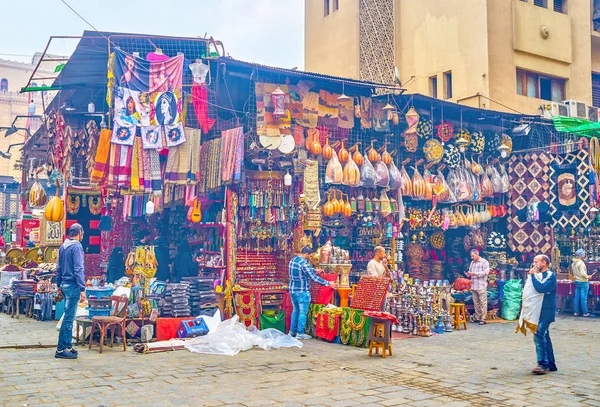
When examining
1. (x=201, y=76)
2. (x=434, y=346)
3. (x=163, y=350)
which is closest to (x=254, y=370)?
(x=163, y=350)

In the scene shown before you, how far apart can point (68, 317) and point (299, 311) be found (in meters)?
3.85

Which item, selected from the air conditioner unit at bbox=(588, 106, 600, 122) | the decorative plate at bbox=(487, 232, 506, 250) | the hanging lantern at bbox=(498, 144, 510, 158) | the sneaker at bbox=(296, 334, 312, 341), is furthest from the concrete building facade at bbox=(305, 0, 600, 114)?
the sneaker at bbox=(296, 334, 312, 341)

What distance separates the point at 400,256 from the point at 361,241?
950 mm

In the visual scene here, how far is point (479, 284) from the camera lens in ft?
39.1

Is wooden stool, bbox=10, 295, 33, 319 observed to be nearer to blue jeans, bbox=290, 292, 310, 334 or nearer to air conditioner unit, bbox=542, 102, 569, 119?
blue jeans, bbox=290, 292, 310, 334

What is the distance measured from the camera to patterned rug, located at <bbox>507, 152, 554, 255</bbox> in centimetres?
1407

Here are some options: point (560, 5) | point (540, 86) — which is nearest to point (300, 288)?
point (540, 86)

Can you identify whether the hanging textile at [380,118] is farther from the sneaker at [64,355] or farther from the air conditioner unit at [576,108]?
the sneaker at [64,355]

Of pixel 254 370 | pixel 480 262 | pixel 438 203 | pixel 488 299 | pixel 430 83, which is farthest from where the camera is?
pixel 430 83

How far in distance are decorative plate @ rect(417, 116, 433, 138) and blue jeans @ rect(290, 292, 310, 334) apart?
5.43 metres

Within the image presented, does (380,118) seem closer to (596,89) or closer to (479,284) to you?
(479,284)

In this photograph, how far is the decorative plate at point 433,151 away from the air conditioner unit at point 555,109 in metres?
4.86

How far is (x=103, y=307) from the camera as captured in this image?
8633 millimetres

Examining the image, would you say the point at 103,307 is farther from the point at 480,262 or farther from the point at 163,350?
the point at 480,262
